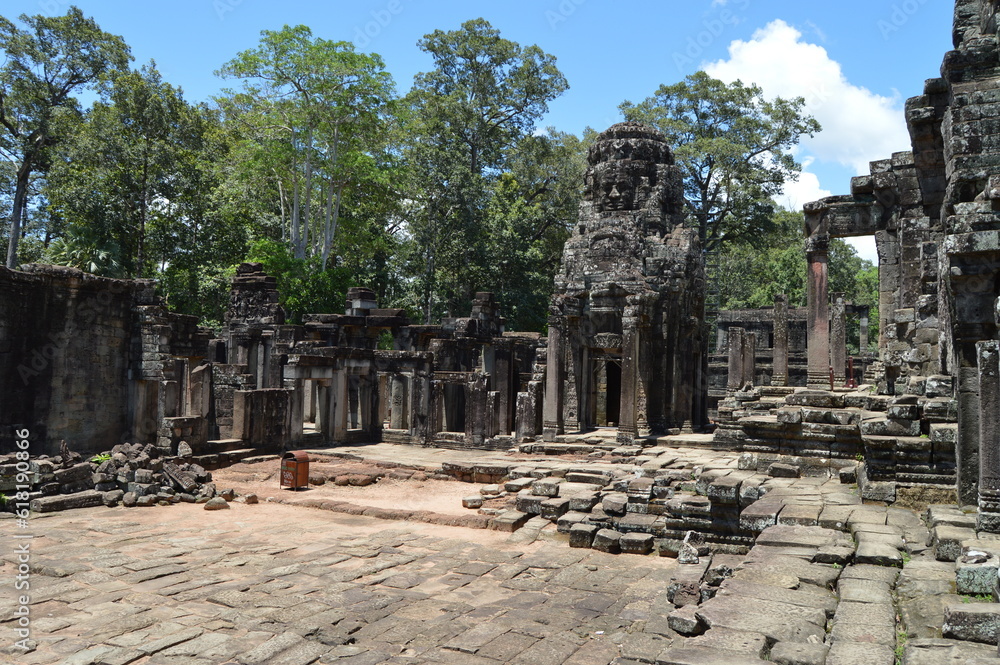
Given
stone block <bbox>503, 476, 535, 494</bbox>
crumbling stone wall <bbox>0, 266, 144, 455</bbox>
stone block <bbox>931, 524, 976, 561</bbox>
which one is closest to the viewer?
stone block <bbox>931, 524, 976, 561</bbox>

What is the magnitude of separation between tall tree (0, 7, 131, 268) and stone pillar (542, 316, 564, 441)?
23.6 m

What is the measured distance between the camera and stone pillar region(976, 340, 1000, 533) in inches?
231

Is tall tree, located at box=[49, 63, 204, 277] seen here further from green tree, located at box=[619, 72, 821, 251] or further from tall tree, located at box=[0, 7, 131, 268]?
green tree, located at box=[619, 72, 821, 251]

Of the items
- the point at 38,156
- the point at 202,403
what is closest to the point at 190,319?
the point at 202,403

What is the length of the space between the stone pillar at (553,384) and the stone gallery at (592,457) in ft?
0.42

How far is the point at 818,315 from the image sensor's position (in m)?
13.7

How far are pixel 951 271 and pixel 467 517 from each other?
754cm

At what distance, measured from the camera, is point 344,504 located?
1260 centimetres

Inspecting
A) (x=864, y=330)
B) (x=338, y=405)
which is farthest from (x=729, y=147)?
(x=338, y=405)

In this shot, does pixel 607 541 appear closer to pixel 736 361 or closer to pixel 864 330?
pixel 736 361

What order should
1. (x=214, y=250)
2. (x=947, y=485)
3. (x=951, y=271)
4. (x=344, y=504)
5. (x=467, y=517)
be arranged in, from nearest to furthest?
1. (x=951, y=271)
2. (x=947, y=485)
3. (x=467, y=517)
4. (x=344, y=504)
5. (x=214, y=250)

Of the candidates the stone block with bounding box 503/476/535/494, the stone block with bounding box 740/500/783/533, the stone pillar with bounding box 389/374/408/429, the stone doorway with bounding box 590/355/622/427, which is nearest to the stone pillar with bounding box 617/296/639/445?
the stone doorway with bounding box 590/355/622/427

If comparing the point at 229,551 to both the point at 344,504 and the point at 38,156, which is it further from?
the point at 38,156

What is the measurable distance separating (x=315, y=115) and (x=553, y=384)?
16425 millimetres
